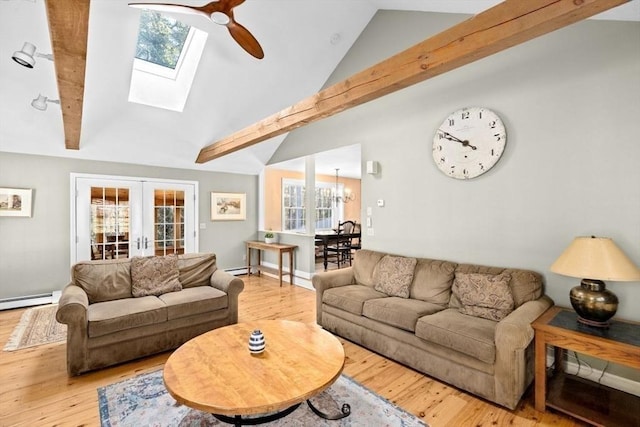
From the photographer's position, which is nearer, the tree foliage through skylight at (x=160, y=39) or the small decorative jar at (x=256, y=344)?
the small decorative jar at (x=256, y=344)

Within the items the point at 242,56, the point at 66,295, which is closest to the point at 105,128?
the point at 242,56

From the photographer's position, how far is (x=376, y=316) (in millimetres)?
2967

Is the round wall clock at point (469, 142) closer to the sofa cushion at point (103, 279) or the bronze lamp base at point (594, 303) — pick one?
the bronze lamp base at point (594, 303)

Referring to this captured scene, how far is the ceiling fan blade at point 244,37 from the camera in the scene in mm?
2289

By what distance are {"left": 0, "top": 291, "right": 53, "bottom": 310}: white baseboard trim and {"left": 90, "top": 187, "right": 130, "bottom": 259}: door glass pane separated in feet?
2.63

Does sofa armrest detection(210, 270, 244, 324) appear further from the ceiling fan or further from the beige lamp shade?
the beige lamp shade

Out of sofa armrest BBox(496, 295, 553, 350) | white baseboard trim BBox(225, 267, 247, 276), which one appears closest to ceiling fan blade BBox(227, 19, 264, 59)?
sofa armrest BBox(496, 295, 553, 350)

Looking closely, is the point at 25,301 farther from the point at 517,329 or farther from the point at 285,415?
the point at 517,329

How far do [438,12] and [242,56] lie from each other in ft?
8.10

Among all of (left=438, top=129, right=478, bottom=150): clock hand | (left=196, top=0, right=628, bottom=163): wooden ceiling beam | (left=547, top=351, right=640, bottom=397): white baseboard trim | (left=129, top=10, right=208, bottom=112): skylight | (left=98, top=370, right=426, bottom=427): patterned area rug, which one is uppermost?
(left=129, top=10, right=208, bottom=112): skylight

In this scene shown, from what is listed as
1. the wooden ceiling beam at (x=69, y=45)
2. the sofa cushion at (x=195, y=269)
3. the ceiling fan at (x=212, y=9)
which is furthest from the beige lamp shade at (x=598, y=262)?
the sofa cushion at (x=195, y=269)

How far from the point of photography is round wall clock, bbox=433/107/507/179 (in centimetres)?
302

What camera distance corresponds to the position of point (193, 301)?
10.4 feet

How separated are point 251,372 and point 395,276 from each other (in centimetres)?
203
